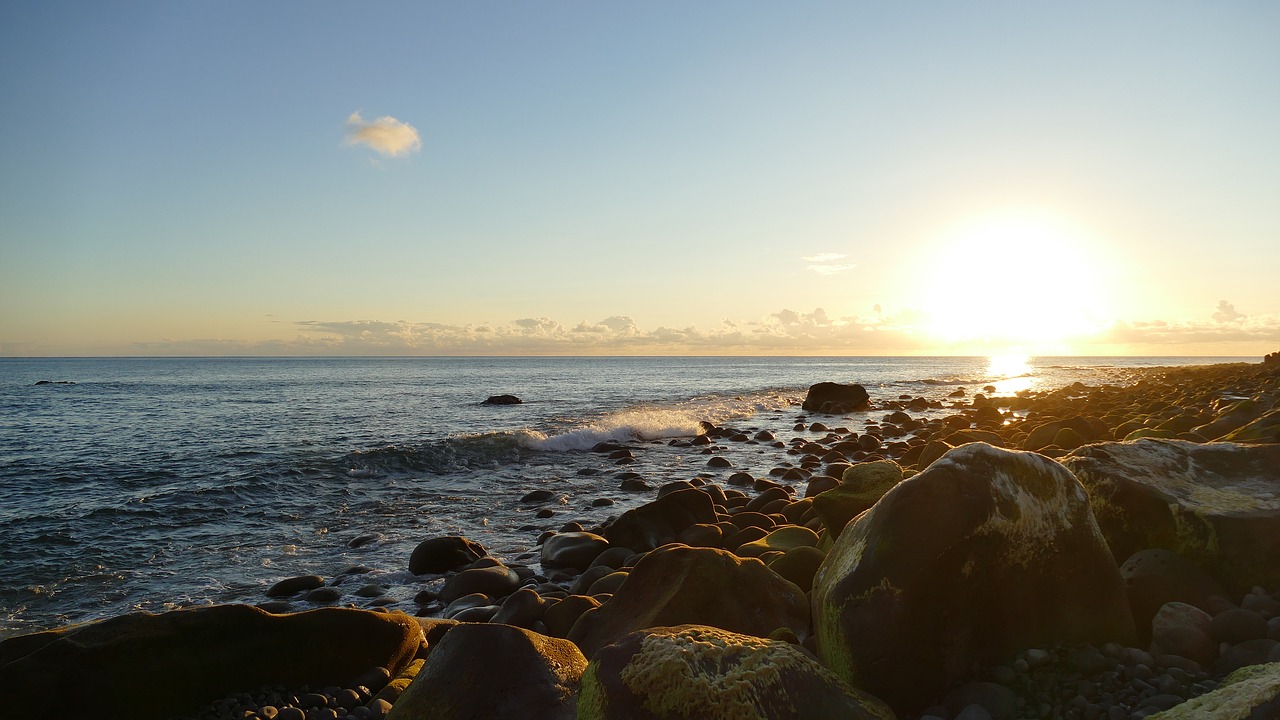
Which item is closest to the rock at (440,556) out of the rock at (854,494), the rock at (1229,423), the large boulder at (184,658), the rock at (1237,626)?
the large boulder at (184,658)

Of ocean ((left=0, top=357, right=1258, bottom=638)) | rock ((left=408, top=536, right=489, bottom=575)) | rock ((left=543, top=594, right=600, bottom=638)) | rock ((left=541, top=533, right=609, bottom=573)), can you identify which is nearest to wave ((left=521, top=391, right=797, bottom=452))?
ocean ((left=0, top=357, right=1258, bottom=638))

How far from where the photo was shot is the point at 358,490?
14070 mm

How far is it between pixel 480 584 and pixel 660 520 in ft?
8.66

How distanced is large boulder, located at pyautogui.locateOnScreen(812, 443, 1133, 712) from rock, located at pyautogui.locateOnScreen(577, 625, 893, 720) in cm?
52

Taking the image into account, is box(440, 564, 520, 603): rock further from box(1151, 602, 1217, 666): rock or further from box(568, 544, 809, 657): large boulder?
box(1151, 602, 1217, 666): rock

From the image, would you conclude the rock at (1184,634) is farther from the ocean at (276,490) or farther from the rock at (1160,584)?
the ocean at (276,490)

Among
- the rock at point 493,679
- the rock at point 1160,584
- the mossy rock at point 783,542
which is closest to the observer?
the rock at point 493,679

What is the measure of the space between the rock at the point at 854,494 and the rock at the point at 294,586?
6048mm

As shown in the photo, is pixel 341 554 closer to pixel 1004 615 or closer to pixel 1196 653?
pixel 1004 615

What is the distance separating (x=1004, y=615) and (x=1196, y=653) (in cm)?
95

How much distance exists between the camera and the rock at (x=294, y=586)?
25.9 ft

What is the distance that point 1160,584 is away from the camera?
13.3ft

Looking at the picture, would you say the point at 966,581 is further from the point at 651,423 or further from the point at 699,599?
the point at 651,423

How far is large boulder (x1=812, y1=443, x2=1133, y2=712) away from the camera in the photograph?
11.4 ft
